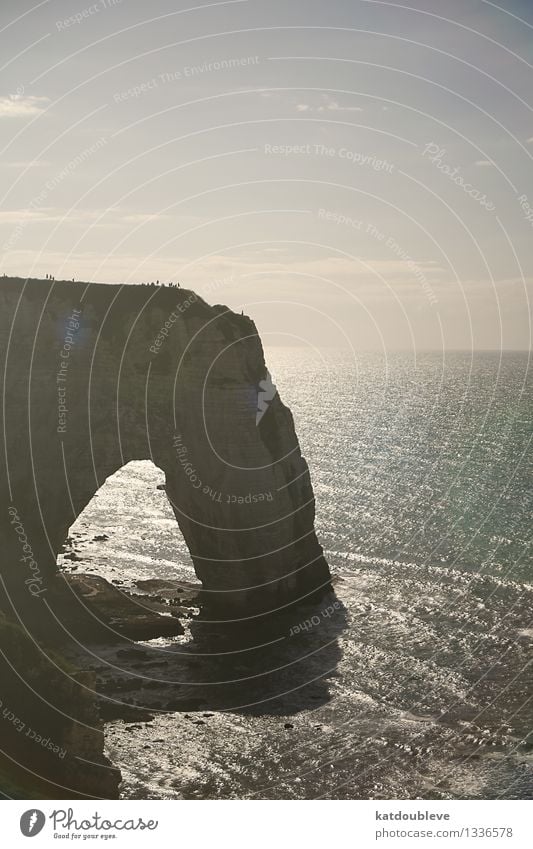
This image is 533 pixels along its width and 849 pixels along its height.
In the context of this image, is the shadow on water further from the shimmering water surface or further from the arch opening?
the arch opening

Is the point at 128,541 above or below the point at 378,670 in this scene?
above

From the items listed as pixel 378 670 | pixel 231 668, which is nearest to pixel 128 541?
pixel 231 668

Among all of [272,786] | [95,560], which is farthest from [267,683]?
[95,560]

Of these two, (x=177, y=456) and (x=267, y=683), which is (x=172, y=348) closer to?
(x=177, y=456)

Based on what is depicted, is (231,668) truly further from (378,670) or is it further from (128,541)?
(128,541)

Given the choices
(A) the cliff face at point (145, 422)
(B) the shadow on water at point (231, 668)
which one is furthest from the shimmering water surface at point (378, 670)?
(A) the cliff face at point (145, 422)

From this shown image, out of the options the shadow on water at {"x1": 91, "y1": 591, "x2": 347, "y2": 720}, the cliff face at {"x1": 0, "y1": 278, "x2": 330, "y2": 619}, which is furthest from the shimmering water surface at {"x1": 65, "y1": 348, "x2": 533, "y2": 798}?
the cliff face at {"x1": 0, "y1": 278, "x2": 330, "y2": 619}

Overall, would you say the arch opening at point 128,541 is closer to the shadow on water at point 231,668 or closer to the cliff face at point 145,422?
the cliff face at point 145,422
